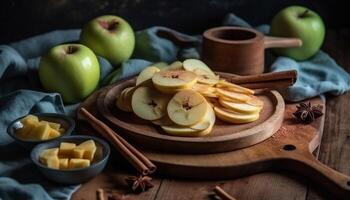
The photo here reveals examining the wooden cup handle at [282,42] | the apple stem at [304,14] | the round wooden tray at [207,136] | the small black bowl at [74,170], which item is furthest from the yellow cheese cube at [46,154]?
the apple stem at [304,14]

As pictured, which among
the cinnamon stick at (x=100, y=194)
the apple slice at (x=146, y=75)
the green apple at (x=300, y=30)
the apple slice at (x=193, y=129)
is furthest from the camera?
the green apple at (x=300, y=30)

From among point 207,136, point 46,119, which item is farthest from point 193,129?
point 46,119

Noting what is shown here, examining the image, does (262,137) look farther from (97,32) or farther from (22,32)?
(22,32)

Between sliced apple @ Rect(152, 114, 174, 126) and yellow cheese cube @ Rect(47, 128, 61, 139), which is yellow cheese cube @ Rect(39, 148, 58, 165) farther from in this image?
sliced apple @ Rect(152, 114, 174, 126)

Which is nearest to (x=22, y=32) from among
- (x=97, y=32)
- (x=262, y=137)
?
(x=97, y=32)

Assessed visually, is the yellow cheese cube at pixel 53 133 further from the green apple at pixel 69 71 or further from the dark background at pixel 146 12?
the dark background at pixel 146 12

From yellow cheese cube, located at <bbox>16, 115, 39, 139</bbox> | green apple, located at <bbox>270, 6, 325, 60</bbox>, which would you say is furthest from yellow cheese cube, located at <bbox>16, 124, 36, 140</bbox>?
green apple, located at <bbox>270, 6, 325, 60</bbox>

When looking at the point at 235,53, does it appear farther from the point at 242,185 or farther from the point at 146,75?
the point at 242,185

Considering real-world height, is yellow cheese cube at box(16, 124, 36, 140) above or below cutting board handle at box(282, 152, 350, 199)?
above
